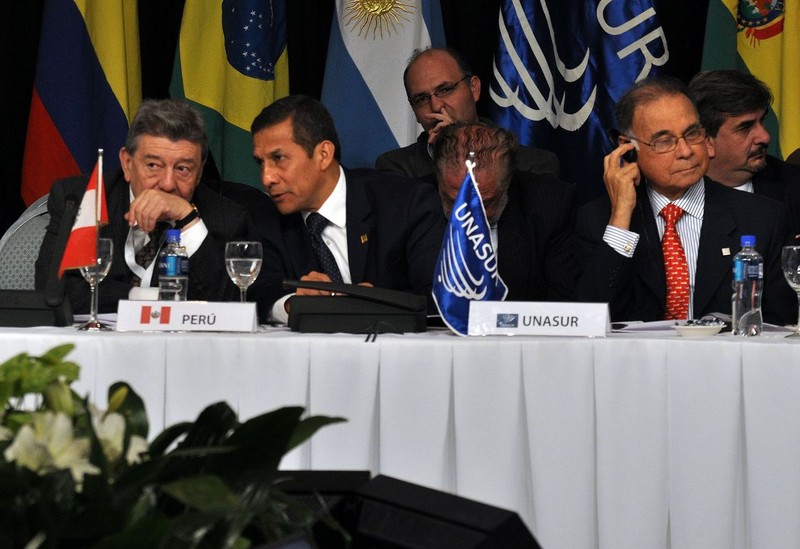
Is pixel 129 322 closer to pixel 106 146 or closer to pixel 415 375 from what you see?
pixel 415 375

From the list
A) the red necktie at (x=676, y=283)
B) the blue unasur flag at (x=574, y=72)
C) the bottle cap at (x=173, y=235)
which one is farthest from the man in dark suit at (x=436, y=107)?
the bottle cap at (x=173, y=235)

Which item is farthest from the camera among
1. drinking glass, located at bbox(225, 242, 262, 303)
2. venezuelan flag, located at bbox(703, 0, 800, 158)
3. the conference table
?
venezuelan flag, located at bbox(703, 0, 800, 158)

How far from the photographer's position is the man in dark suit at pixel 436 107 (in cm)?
425

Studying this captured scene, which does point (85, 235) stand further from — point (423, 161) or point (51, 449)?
point (51, 449)

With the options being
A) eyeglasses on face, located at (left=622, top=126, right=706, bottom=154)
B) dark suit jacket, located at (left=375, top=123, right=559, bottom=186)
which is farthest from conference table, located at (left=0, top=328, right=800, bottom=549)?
dark suit jacket, located at (left=375, top=123, right=559, bottom=186)

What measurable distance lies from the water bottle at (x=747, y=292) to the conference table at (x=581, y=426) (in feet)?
0.56

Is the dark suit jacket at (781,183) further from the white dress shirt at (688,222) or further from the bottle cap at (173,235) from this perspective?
the bottle cap at (173,235)

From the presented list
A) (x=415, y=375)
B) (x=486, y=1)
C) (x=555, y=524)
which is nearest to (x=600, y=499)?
(x=555, y=524)

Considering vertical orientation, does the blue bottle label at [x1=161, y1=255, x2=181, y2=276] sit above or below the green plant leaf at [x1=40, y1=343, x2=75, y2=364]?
above

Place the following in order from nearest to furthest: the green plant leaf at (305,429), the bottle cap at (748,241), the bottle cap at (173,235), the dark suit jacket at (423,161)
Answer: the green plant leaf at (305,429), the bottle cap at (748,241), the bottle cap at (173,235), the dark suit jacket at (423,161)

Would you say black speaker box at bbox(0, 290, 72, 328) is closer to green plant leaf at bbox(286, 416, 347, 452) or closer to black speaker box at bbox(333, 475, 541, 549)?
black speaker box at bbox(333, 475, 541, 549)

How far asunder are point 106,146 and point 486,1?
173 centimetres

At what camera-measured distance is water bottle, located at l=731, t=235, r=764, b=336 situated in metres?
2.45

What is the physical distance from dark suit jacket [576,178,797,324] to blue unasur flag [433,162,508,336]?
1.96 ft
